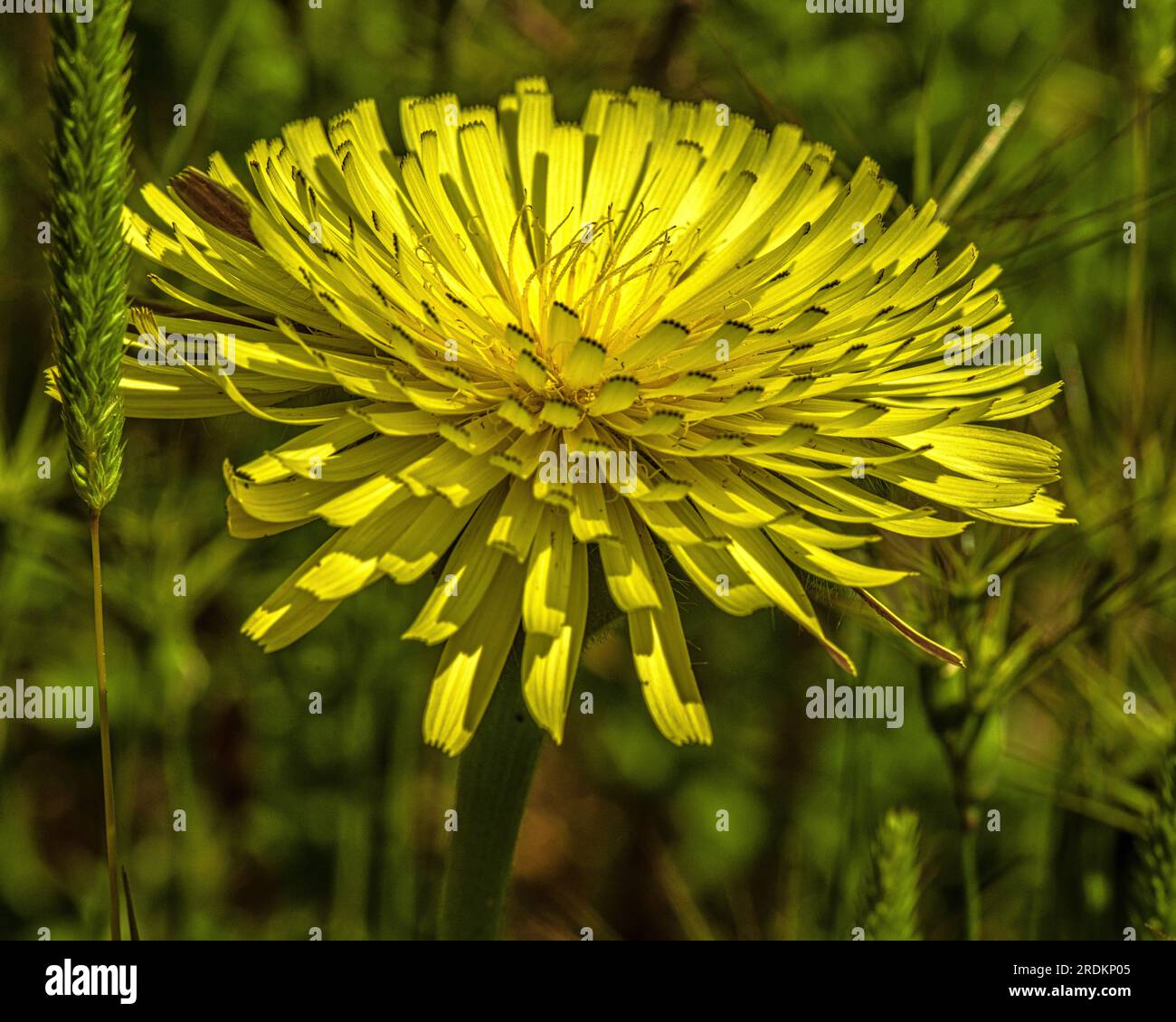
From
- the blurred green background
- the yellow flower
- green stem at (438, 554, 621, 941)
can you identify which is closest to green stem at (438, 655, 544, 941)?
green stem at (438, 554, 621, 941)

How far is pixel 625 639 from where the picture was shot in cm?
416

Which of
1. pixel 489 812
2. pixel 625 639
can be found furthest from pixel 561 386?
pixel 625 639

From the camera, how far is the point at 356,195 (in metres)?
2.22

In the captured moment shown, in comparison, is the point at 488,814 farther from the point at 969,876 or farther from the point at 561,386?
the point at 969,876

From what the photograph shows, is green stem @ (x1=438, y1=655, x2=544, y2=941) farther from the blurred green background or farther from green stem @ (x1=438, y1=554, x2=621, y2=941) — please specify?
the blurred green background

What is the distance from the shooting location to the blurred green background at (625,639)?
3.16 meters

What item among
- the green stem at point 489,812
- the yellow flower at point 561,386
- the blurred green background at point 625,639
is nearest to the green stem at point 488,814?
the green stem at point 489,812

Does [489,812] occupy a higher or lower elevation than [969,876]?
higher

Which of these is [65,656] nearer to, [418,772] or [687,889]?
[418,772]

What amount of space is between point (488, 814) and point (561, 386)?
83 cm

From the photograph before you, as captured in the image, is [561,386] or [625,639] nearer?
[561,386]

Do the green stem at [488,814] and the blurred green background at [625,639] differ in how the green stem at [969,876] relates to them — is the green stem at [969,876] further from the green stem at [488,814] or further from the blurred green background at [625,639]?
the green stem at [488,814]

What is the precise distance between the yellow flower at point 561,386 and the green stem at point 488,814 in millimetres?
317
